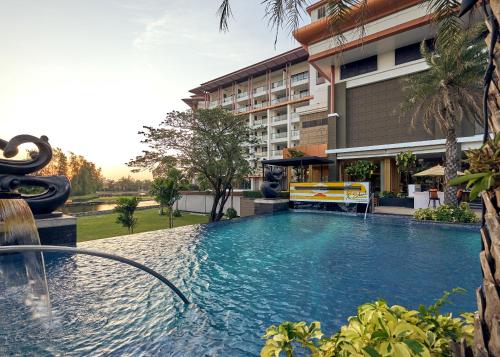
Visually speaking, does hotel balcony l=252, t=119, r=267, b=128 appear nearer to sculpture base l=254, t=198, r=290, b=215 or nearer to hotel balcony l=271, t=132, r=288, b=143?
hotel balcony l=271, t=132, r=288, b=143

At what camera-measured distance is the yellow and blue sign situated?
17188 mm

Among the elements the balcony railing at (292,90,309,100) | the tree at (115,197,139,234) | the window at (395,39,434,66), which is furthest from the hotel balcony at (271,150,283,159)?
the tree at (115,197,139,234)

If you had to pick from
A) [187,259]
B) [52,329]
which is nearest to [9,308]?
[52,329]

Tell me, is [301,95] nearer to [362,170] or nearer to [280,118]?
[280,118]

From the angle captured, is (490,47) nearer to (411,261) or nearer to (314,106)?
(411,261)

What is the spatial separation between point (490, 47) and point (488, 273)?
1.38 meters

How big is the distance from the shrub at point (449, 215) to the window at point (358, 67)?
58.0 ft

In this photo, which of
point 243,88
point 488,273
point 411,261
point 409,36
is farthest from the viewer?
point 243,88

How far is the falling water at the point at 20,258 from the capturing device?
610 centimetres

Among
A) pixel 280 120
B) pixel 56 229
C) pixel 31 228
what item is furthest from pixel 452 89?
pixel 280 120

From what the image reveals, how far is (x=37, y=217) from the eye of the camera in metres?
9.15

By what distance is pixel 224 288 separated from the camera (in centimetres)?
593

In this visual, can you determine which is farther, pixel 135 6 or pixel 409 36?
pixel 409 36

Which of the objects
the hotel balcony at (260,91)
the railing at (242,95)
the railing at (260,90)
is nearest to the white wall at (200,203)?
the hotel balcony at (260,91)
